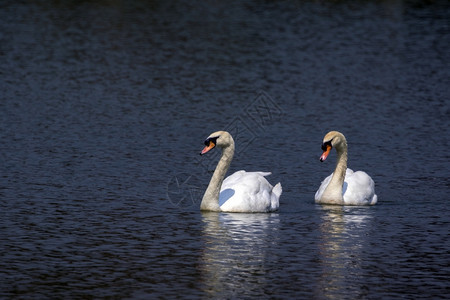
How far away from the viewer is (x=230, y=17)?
207ft

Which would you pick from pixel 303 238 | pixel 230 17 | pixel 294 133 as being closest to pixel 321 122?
pixel 294 133

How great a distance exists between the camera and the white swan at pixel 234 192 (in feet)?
68.4

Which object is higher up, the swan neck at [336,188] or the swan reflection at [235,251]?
the swan neck at [336,188]

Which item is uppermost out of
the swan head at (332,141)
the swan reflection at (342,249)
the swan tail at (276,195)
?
the swan head at (332,141)

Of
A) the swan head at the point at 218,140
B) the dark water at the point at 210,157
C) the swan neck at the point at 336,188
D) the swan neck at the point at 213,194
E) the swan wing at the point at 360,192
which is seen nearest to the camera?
the dark water at the point at 210,157

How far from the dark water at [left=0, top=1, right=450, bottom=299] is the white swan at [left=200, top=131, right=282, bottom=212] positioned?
29 cm

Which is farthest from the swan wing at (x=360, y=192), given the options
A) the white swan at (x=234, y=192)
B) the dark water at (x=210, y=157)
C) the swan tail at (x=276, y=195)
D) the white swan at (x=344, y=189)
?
the white swan at (x=234, y=192)

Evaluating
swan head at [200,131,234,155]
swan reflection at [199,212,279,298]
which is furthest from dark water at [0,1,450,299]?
swan head at [200,131,234,155]

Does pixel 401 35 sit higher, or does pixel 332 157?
pixel 401 35

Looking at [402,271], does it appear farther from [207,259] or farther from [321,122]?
[321,122]

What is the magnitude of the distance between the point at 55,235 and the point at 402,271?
5.99 m

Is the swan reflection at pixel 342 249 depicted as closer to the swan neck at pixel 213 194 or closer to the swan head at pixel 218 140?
the swan neck at pixel 213 194

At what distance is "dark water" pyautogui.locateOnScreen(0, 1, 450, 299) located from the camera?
54.0ft

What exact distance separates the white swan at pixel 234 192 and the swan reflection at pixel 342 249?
1145 mm
